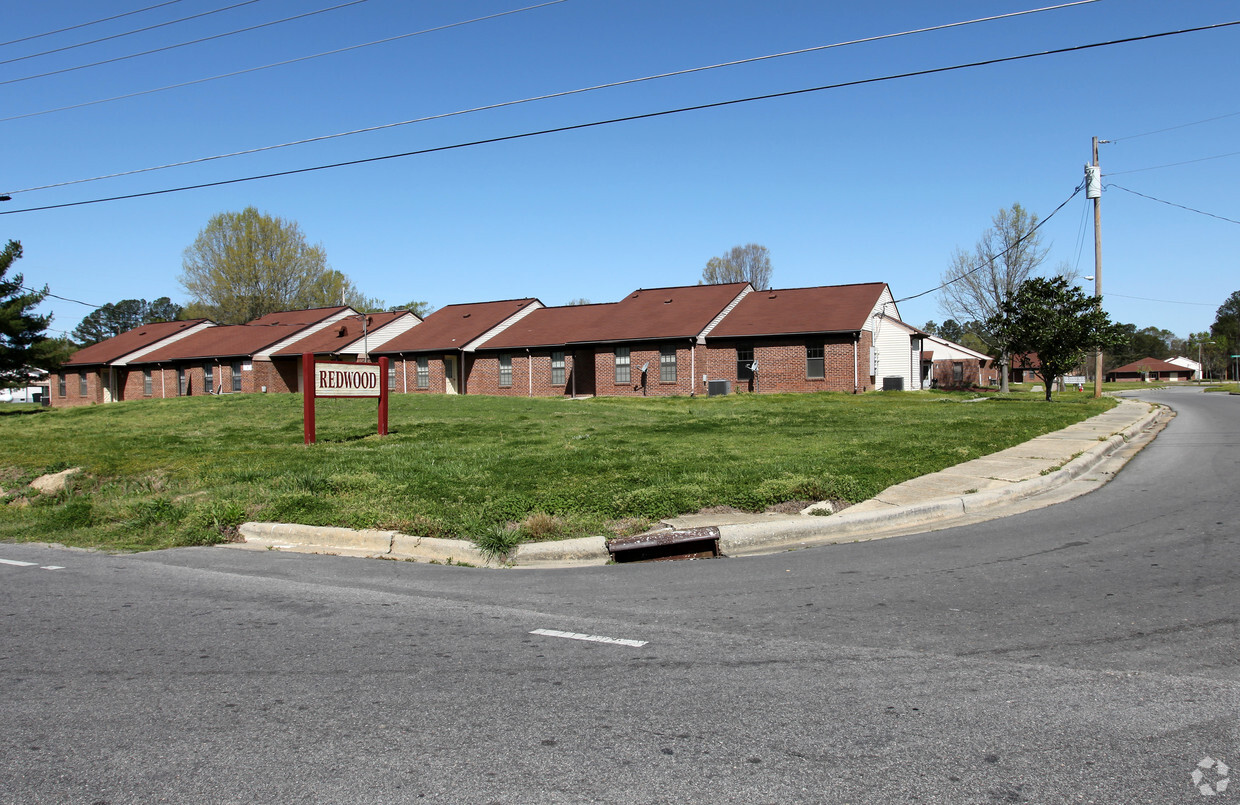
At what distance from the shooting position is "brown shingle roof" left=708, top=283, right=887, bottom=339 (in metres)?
38.1

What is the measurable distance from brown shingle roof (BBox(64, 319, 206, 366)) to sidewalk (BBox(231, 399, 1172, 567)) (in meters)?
53.1

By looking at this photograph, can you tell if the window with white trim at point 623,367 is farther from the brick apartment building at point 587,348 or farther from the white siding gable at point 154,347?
the white siding gable at point 154,347

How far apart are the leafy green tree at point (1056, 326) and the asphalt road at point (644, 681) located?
85.0ft

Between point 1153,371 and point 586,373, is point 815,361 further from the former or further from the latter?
point 1153,371

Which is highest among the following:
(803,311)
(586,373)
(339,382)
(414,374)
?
(803,311)

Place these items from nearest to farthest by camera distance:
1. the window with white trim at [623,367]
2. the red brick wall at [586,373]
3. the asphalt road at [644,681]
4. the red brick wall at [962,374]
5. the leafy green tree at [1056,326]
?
the asphalt road at [644,681] → the leafy green tree at [1056,326] → the red brick wall at [586,373] → the window with white trim at [623,367] → the red brick wall at [962,374]

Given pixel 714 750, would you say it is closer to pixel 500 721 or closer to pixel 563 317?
pixel 500 721

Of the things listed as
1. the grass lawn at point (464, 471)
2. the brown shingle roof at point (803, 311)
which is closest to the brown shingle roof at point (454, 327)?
the brown shingle roof at point (803, 311)

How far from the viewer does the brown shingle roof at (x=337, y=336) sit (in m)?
49.0

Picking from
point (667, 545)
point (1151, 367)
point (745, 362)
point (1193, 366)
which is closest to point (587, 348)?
point (745, 362)

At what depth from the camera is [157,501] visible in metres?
10.0

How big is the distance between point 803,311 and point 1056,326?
39.8 feet

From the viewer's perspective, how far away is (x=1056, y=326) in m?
30.4

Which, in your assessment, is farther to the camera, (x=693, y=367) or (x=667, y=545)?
(x=693, y=367)
